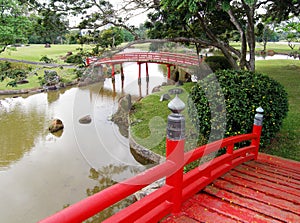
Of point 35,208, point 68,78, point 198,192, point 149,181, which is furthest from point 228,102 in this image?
point 68,78

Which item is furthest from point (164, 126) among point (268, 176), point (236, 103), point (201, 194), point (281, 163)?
point (201, 194)

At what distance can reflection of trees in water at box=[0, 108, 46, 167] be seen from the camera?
25.6 ft

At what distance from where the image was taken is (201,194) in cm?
268

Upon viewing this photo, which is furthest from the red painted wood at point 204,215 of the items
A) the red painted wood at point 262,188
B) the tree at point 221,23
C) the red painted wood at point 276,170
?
the tree at point 221,23

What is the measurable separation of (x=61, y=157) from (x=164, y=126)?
347cm

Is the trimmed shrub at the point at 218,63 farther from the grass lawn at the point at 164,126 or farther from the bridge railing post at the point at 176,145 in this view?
the bridge railing post at the point at 176,145

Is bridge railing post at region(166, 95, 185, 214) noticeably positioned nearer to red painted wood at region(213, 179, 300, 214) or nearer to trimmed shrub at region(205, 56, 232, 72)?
red painted wood at region(213, 179, 300, 214)

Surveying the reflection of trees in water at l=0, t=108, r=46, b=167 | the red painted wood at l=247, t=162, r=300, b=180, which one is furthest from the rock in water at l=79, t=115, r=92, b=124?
the red painted wood at l=247, t=162, r=300, b=180

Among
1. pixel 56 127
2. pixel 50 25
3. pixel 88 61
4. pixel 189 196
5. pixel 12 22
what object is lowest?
pixel 56 127

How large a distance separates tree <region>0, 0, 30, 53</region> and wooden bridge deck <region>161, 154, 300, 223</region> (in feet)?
37.4

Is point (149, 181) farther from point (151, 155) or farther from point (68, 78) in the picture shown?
point (68, 78)

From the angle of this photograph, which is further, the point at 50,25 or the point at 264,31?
the point at 264,31

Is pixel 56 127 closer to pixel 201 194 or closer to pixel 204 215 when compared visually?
pixel 201 194

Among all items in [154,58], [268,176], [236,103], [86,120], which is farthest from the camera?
[86,120]
